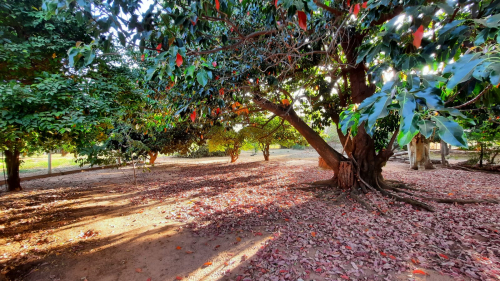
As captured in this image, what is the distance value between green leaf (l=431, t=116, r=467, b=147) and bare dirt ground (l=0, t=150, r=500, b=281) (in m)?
2.39

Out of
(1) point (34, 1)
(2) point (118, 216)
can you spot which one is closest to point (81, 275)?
(2) point (118, 216)

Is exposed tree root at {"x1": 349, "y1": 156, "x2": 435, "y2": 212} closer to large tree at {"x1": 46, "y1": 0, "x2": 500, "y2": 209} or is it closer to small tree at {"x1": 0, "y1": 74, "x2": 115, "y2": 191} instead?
large tree at {"x1": 46, "y1": 0, "x2": 500, "y2": 209}

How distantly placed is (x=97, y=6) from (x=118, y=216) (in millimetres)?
5007

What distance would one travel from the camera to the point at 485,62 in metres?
0.85

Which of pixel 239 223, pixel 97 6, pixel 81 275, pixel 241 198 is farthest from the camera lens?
pixel 241 198

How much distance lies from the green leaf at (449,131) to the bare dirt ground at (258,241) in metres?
2.39

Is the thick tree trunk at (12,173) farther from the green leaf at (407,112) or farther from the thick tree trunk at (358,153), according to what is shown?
the green leaf at (407,112)

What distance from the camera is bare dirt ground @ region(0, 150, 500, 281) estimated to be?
270cm

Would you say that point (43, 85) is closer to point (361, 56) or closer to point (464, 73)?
point (361, 56)

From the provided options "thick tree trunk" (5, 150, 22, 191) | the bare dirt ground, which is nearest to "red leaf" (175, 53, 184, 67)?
the bare dirt ground

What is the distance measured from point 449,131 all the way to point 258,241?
10.7 ft

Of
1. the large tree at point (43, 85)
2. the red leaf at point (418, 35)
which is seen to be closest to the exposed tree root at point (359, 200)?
the red leaf at point (418, 35)

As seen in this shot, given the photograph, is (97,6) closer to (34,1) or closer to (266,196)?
(34,1)

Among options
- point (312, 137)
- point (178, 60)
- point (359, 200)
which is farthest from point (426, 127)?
point (312, 137)
